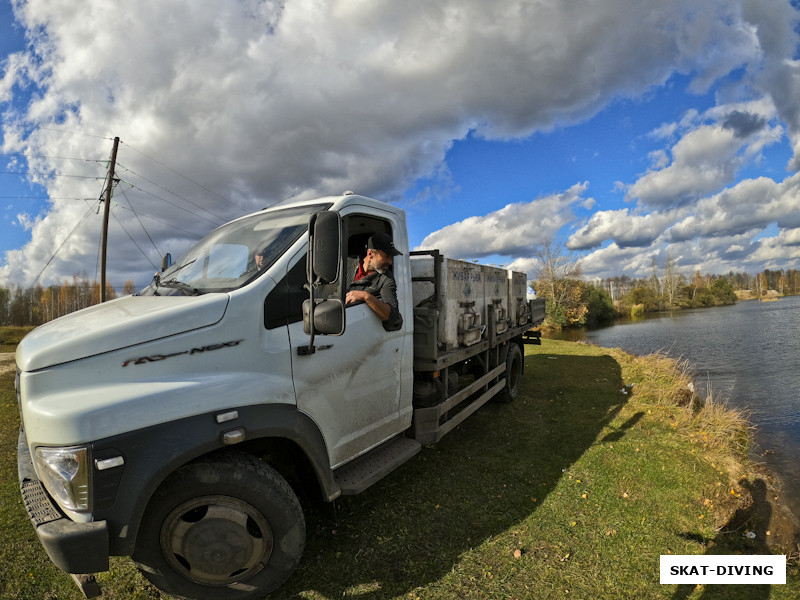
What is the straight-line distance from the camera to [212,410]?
2.40 m

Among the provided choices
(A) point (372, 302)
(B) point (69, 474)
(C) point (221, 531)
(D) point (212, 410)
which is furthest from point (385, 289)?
(B) point (69, 474)

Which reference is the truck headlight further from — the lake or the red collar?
the lake

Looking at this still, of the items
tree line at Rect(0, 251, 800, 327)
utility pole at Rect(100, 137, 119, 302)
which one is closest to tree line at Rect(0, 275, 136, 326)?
tree line at Rect(0, 251, 800, 327)

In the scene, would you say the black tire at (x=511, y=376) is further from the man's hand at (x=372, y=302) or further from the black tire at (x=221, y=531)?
the black tire at (x=221, y=531)

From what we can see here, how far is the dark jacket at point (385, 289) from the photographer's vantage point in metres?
3.64

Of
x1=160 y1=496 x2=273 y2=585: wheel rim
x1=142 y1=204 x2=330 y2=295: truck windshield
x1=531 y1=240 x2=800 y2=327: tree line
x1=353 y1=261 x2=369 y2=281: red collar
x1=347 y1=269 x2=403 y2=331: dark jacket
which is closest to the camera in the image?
x1=160 y1=496 x2=273 y2=585: wheel rim

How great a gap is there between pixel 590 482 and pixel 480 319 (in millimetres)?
2236

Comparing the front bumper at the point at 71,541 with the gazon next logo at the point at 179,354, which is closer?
the front bumper at the point at 71,541

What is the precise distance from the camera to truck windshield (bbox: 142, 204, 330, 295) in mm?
2906

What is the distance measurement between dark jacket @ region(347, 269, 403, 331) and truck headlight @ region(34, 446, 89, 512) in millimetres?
2106

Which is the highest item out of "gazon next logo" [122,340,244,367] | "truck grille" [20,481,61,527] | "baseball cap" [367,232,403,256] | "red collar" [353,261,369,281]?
"baseball cap" [367,232,403,256]

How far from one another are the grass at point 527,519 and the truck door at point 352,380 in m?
0.67

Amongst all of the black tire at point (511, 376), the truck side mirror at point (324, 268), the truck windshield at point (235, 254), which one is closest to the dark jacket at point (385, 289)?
the truck windshield at point (235, 254)

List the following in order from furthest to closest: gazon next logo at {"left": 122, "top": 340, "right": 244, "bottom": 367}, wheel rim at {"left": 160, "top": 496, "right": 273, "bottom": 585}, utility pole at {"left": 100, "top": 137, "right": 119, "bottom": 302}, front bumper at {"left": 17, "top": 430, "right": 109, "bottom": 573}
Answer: utility pole at {"left": 100, "top": 137, "right": 119, "bottom": 302} < wheel rim at {"left": 160, "top": 496, "right": 273, "bottom": 585} < gazon next logo at {"left": 122, "top": 340, "right": 244, "bottom": 367} < front bumper at {"left": 17, "top": 430, "right": 109, "bottom": 573}
